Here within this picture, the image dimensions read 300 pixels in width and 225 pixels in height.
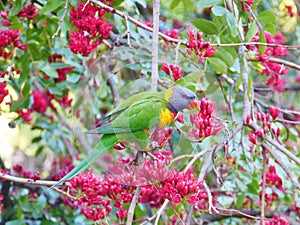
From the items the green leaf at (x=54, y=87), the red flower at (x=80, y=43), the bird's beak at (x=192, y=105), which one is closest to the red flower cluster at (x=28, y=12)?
the green leaf at (x=54, y=87)

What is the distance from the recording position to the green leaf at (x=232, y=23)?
1466mm

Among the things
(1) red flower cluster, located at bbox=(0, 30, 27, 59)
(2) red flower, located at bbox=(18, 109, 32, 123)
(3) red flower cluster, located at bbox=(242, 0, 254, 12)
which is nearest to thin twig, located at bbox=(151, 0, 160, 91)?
(3) red flower cluster, located at bbox=(242, 0, 254, 12)

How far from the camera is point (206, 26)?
158 cm

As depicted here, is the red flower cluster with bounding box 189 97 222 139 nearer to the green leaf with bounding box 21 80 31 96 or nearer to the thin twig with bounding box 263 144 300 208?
the thin twig with bounding box 263 144 300 208

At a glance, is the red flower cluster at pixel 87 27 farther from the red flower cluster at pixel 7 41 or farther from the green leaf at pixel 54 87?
the green leaf at pixel 54 87

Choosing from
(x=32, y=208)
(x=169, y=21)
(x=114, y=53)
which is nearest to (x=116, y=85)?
(x=114, y=53)

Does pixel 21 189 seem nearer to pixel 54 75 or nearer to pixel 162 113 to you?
pixel 54 75

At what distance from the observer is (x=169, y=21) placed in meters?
2.81

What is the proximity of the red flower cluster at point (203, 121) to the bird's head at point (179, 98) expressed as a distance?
66 mm

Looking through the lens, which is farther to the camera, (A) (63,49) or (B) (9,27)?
(A) (63,49)

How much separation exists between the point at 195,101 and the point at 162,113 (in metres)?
0.09


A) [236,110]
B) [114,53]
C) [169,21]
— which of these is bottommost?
[236,110]

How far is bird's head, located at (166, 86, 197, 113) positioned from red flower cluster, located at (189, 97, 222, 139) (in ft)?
0.22

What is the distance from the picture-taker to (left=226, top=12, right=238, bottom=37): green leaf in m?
1.47
